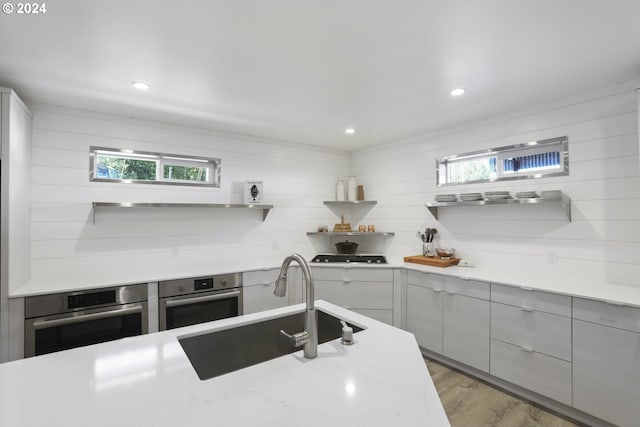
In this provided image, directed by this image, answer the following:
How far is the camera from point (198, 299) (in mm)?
2723

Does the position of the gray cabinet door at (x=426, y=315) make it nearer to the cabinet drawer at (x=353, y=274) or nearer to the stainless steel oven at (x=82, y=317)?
the cabinet drawer at (x=353, y=274)

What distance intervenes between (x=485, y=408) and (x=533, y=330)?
0.69m

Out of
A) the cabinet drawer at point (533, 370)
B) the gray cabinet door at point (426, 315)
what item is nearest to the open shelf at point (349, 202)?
the gray cabinet door at point (426, 315)

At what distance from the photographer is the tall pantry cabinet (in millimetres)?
2043

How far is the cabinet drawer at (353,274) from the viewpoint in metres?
3.33

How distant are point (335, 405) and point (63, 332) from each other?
231 centimetres

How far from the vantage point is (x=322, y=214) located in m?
4.34

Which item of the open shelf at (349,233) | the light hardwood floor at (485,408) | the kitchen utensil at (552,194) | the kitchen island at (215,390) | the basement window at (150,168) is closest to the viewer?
the kitchen island at (215,390)

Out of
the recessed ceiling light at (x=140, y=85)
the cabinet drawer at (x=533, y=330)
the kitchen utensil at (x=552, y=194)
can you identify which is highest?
the recessed ceiling light at (x=140, y=85)

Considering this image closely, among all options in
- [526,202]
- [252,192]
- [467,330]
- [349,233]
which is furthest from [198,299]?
[526,202]

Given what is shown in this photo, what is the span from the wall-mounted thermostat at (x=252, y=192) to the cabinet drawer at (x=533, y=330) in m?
2.52

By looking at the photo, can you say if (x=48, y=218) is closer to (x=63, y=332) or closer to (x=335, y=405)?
(x=63, y=332)

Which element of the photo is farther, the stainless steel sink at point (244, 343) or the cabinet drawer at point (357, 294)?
the cabinet drawer at point (357, 294)

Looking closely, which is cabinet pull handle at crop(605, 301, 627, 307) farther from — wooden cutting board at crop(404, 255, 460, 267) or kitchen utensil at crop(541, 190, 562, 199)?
wooden cutting board at crop(404, 255, 460, 267)
